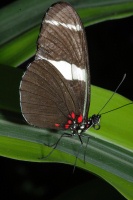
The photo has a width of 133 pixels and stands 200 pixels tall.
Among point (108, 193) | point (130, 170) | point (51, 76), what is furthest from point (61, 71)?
point (108, 193)

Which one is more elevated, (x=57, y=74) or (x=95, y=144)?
(x=57, y=74)

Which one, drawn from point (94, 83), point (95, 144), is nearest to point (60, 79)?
point (95, 144)

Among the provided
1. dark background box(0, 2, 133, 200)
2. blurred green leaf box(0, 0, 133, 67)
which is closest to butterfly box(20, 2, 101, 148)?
blurred green leaf box(0, 0, 133, 67)

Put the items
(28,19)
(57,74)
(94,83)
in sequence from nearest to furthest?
(57,74)
(28,19)
(94,83)

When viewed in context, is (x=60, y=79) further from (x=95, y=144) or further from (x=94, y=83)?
(x=94, y=83)

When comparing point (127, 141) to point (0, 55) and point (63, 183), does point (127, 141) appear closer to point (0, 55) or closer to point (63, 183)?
point (0, 55)

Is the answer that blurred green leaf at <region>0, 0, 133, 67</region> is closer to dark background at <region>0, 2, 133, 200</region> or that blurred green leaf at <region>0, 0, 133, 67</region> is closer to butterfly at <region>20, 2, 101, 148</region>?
butterfly at <region>20, 2, 101, 148</region>
